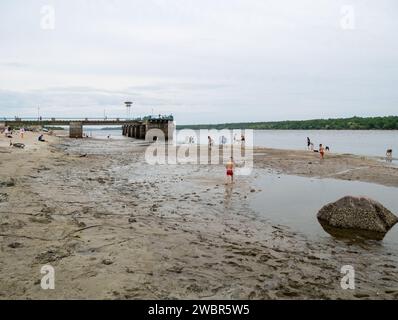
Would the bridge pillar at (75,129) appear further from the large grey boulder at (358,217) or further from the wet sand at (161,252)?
the large grey boulder at (358,217)

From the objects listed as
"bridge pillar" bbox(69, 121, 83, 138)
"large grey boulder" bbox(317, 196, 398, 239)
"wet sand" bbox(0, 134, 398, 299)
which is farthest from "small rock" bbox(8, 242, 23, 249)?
"bridge pillar" bbox(69, 121, 83, 138)

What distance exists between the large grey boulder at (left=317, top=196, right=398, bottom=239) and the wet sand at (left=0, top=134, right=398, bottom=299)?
174 centimetres

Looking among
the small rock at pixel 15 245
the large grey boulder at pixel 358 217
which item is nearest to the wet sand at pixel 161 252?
the small rock at pixel 15 245

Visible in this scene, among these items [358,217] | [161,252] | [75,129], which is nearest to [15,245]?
[161,252]

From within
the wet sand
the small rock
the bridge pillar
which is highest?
the bridge pillar

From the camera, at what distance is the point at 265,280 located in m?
6.59

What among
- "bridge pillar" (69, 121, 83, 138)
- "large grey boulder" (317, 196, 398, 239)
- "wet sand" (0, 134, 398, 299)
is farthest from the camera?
"bridge pillar" (69, 121, 83, 138)

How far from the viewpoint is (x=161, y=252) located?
786cm

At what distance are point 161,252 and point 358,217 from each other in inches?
269

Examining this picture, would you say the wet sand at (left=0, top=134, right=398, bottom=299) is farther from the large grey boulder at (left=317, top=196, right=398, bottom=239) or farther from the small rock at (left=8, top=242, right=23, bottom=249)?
the large grey boulder at (left=317, top=196, right=398, bottom=239)

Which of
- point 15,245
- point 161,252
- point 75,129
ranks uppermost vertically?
point 75,129

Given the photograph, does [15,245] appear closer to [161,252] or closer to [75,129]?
[161,252]

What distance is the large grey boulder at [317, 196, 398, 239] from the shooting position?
1088cm
